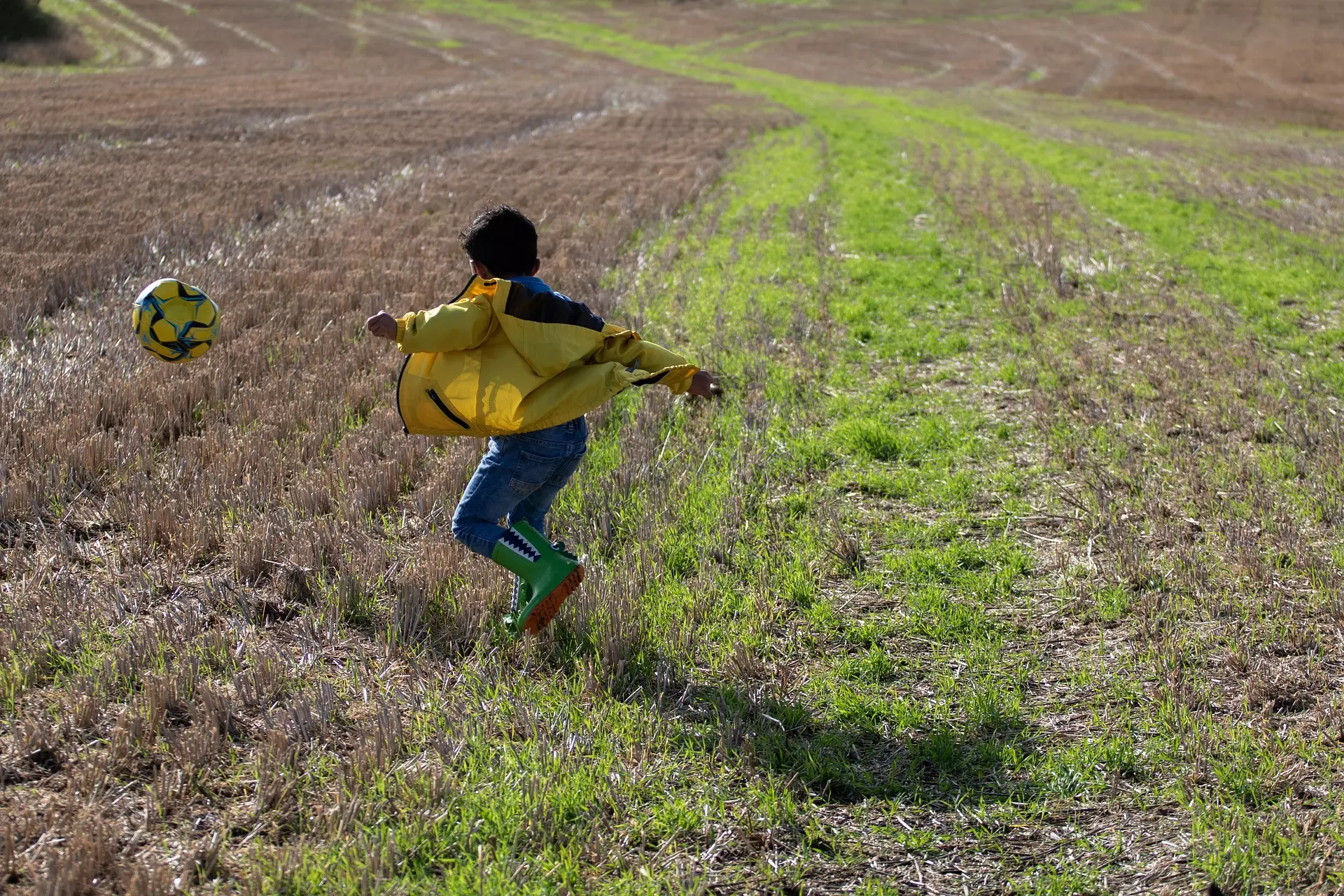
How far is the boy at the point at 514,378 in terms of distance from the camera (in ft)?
11.9

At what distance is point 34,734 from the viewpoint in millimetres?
3188

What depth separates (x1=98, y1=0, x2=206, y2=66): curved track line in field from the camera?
38.4m

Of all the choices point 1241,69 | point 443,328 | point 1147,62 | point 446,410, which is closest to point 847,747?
point 446,410

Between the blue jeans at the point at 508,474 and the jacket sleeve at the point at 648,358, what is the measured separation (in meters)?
0.28

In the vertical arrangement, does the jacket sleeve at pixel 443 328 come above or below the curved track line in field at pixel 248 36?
below

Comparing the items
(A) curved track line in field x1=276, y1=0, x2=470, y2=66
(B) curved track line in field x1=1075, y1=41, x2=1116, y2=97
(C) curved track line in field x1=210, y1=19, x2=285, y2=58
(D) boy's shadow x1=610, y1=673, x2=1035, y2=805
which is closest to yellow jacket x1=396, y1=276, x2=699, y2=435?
(D) boy's shadow x1=610, y1=673, x2=1035, y2=805

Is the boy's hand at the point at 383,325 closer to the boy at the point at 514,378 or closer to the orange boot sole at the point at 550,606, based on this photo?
the boy at the point at 514,378

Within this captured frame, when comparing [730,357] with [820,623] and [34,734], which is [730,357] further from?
[34,734]

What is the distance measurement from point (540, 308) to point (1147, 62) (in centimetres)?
4967

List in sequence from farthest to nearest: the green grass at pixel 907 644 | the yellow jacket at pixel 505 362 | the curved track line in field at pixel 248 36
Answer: the curved track line in field at pixel 248 36 < the yellow jacket at pixel 505 362 < the green grass at pixel 907 644

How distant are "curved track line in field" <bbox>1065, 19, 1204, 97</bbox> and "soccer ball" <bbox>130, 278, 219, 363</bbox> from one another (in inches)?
1516

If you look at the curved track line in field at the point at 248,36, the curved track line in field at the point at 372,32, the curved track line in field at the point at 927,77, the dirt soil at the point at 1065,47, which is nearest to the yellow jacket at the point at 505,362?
the dirt soil at the point at 1065,47

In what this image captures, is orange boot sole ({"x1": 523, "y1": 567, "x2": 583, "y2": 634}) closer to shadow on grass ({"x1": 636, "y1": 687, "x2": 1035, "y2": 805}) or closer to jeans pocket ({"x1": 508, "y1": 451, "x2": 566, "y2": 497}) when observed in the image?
jeans pocket ({"x1": 508, "y1": 451, "x2": 566, "y2": 497})

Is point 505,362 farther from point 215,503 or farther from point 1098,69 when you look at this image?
point 1098,69
